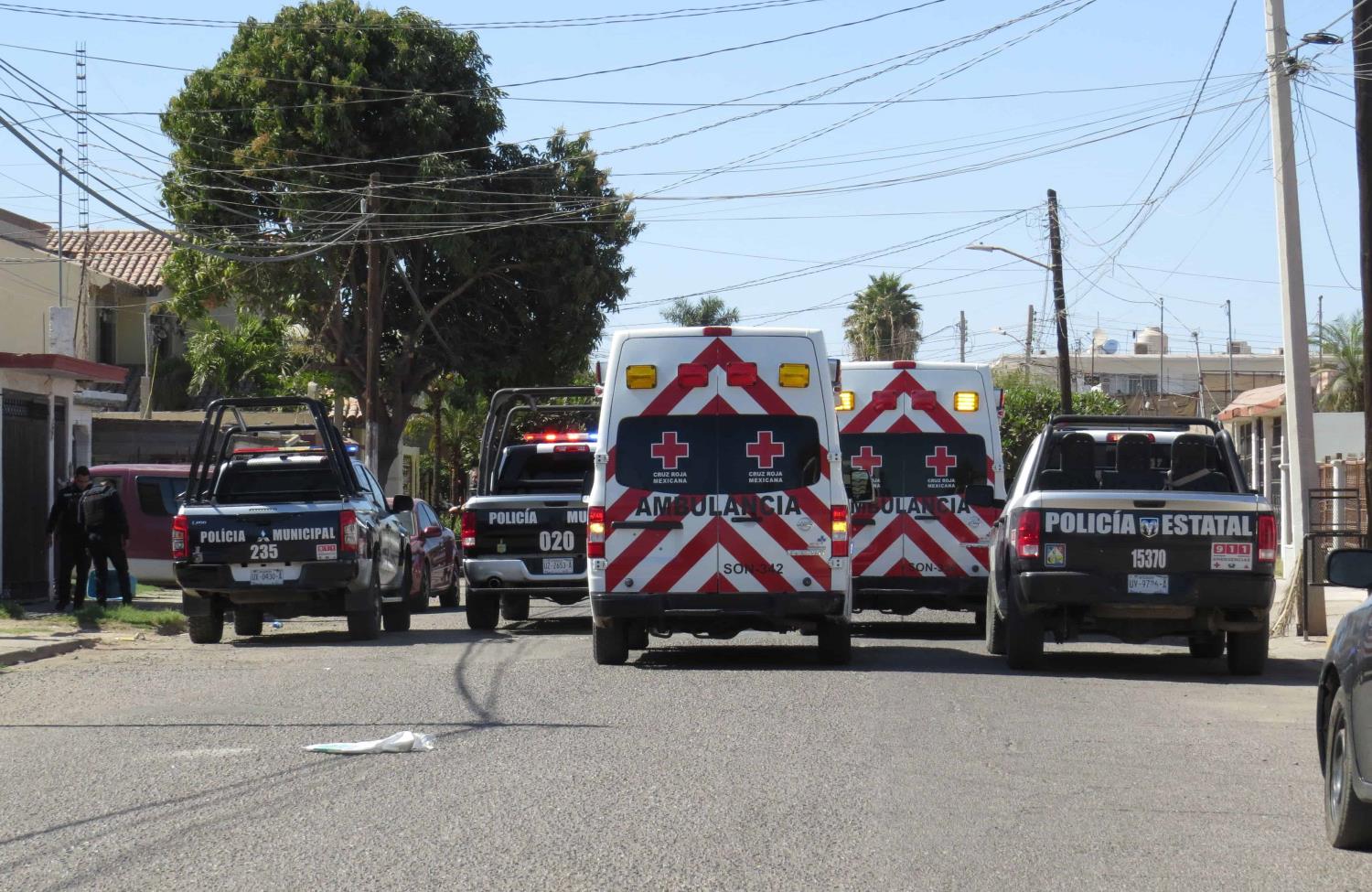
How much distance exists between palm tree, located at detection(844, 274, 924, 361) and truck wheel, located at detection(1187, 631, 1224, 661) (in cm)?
5542

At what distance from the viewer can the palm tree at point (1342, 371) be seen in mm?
43500

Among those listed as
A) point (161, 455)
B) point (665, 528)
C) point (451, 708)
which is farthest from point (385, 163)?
point (451, 708)

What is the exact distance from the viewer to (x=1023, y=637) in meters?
13.5

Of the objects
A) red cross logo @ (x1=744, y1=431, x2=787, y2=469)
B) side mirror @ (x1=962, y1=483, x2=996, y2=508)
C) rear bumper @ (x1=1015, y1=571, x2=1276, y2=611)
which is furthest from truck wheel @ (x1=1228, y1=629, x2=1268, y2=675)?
red cross logo @ (x1=744, y1=431, x2=787, y2=469)

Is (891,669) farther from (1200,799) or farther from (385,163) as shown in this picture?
(385,163)

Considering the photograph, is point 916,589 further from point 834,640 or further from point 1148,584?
point 1148,584

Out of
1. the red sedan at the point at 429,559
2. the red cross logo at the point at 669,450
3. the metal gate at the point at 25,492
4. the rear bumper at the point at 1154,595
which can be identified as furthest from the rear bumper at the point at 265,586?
the rear bumper at the point at 1154,595

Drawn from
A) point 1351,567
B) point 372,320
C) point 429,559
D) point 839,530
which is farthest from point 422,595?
point 1351,567

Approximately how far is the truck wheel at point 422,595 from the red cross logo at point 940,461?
868cm

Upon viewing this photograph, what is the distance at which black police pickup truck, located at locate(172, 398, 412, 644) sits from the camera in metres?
16.7

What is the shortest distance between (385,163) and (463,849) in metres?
30.8

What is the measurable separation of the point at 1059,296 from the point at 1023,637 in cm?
2667

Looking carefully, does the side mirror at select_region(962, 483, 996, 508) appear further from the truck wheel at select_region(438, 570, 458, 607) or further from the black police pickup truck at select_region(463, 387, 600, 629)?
the truck wheel at select_region(438, 570, 458, 607)

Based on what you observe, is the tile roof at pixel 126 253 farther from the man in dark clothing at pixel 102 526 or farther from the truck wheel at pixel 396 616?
the truck wheel at pixel 396 616
